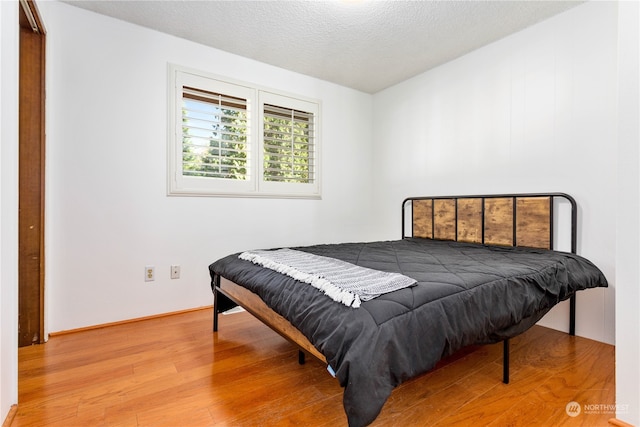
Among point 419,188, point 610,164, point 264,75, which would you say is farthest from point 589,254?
point 264,75

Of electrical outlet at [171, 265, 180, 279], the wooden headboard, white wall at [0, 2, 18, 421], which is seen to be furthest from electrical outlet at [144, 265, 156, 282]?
the wooden headboard

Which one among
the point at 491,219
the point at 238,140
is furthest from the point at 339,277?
the point at 238,140

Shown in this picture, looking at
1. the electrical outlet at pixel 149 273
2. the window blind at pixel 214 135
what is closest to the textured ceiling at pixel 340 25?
the window blind at pixel 214 135

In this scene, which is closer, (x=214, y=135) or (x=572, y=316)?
(x=572, y=316)

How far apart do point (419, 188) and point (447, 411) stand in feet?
7.80

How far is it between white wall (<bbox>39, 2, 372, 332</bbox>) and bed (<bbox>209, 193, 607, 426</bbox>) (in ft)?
2.41

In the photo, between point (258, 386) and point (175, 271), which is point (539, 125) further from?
point (175, 271)

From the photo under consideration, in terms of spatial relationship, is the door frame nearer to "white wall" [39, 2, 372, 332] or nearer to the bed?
"white wall" [39, 2, 372, 332]

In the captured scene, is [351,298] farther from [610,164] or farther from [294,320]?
[610,164]

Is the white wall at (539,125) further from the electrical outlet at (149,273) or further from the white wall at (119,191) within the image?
the electrical outlet at (149,273)

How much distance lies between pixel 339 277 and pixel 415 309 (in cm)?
Result: 36

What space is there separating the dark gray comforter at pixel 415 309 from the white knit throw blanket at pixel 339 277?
0.03 meters

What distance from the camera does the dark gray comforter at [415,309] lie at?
1.01 meters

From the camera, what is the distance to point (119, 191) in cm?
248
